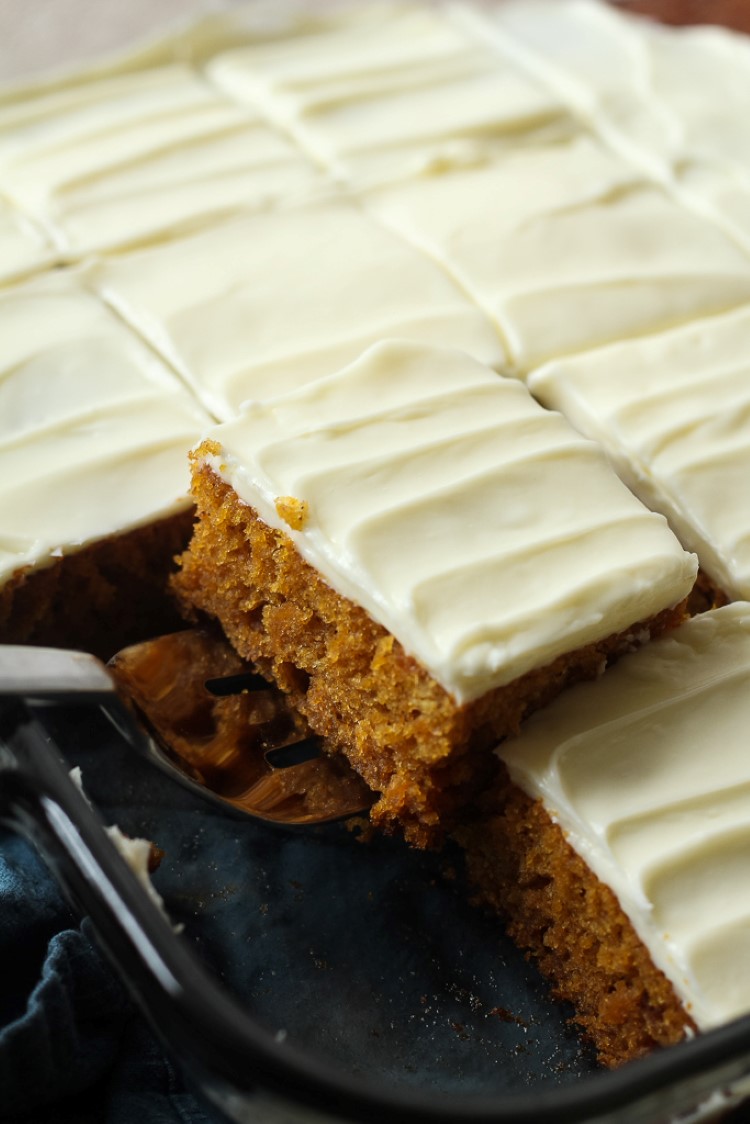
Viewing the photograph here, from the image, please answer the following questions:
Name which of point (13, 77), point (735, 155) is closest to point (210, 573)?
point (735, 155)

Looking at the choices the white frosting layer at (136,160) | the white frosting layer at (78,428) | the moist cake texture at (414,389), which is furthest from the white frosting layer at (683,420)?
the white frosting layer at (136,160)

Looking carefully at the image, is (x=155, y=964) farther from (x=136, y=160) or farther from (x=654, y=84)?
(x=654, y=84)

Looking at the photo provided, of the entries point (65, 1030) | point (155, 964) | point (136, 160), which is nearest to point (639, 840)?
point (155, 964)

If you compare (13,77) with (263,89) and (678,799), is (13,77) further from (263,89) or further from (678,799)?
(678,799)

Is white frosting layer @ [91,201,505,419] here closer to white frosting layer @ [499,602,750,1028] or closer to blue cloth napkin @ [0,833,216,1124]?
white frosting layer @ [499,602,750,1028]

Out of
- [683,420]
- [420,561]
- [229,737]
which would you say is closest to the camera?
[420,561]

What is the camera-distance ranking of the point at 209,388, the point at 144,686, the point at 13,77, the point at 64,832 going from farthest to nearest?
1. the point at 13,77
2. the point at 209,388
3. the point at 144,686
4. the point at 64,832
